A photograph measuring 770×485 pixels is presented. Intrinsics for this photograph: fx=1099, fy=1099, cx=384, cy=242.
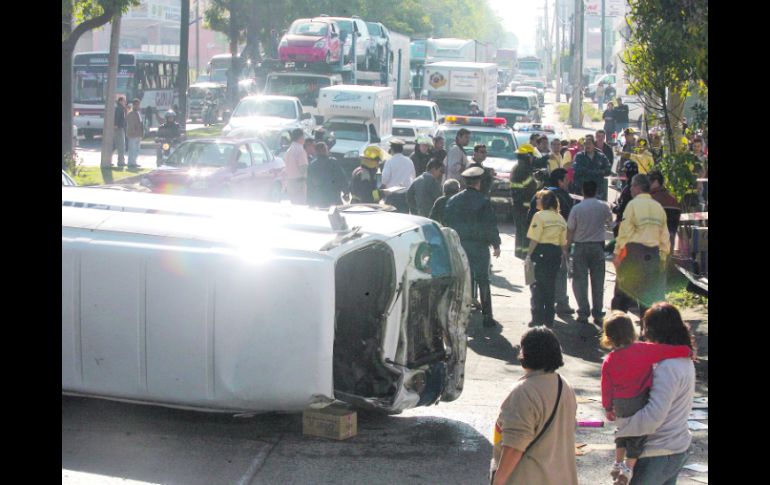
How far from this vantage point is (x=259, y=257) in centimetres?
736

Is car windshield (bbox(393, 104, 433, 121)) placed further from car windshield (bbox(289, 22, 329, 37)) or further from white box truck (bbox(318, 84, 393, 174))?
car windshield (bbox(289, 22, 329, 37))

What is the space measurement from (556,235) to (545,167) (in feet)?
22.6

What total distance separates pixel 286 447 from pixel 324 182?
23.2 feet

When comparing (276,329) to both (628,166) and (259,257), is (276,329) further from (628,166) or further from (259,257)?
(628,166)

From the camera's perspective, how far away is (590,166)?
16797mm

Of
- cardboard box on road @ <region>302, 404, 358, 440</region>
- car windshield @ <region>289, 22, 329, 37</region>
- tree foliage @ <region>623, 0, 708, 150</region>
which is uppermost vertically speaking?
car windshield @ <region>289, 22, 329, 37</region>

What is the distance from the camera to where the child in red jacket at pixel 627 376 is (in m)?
5.34

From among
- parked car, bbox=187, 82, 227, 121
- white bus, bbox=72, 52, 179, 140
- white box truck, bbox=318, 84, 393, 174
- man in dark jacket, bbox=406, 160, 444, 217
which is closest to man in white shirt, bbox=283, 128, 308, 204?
man in dark jacket, bbox=406, 160, 444, 217

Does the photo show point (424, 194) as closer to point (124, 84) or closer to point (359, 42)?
point (359, 42)

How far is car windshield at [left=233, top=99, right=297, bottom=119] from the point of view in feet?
97.7

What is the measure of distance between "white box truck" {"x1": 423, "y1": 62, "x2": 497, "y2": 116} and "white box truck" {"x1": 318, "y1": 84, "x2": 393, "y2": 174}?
10910 mm

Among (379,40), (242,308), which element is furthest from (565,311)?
(379,40)

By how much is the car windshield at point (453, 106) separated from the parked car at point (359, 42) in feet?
10.2

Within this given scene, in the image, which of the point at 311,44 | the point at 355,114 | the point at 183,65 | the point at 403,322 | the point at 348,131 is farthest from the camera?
the point at 311,44
